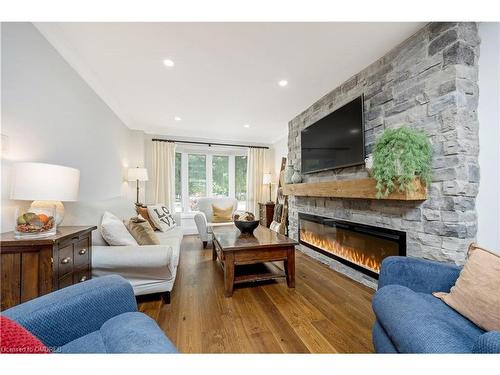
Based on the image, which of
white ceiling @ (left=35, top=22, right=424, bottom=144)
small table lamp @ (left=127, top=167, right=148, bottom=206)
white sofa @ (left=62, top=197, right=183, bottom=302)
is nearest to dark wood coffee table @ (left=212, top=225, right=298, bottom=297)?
white sofa @ (left=62, top=197, right=183, bottom=302)

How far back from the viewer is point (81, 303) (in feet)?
2.98

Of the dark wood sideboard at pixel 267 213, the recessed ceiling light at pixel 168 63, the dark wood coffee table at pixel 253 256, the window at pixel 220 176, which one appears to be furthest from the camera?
the window at pixel 220 176

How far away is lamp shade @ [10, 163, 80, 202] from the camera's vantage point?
1.29 metres

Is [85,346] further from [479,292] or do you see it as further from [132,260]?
[479,292]

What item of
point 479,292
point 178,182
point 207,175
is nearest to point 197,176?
point 207,175

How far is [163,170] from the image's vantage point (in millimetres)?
4582

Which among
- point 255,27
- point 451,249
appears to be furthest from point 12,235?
point 451,249

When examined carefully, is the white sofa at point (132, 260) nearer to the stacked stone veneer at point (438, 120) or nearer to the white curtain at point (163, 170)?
the stacked stone veneer at point (438, 120)

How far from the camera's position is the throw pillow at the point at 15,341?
506 mm

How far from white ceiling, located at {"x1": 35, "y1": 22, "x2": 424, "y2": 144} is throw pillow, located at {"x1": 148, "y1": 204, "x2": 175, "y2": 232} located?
1.65 m

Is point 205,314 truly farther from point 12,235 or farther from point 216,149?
point 216,149

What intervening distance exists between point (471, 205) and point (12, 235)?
120 inches

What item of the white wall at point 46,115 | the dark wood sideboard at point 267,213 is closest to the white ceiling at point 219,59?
the white wall at point 46,115

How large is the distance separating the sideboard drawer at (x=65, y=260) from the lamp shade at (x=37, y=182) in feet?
1.11
